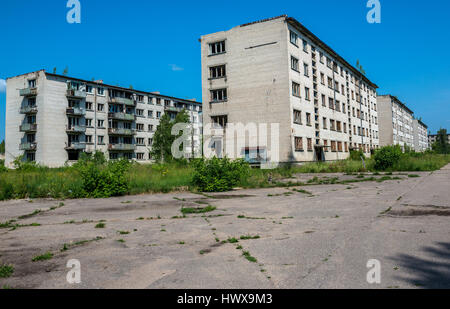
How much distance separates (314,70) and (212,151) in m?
15.7

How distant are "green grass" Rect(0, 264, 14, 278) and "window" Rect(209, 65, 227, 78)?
1223 inches

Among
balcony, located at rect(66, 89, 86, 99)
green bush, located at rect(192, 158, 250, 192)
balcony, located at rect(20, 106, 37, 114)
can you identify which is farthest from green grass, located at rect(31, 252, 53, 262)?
balcony, located at rect(20, 106, 37, 114)

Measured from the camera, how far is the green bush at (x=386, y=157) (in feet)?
79.7

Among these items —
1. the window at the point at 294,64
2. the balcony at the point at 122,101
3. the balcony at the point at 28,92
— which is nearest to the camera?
the window at the point at 294,64

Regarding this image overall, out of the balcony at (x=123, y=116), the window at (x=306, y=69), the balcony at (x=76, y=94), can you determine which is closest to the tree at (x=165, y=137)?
the balcony at (x=123, y=116)

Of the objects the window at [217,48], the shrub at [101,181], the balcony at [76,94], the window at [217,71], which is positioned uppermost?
the window at [217,48]

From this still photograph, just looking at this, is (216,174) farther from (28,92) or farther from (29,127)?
(28,92)

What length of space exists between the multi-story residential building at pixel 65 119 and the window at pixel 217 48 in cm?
2026

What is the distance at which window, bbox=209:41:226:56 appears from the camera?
33656 mm

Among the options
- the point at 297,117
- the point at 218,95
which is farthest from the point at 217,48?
the point at 297,117

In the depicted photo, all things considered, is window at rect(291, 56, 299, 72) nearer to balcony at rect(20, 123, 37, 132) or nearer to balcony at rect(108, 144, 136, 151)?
balcony at rect(108, 144, 136, 151)

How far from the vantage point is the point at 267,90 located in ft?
103

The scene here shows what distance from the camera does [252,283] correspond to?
10.6ft

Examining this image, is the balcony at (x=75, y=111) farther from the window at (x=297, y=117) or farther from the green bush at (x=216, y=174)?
the green bush at (x=216, y=174)
